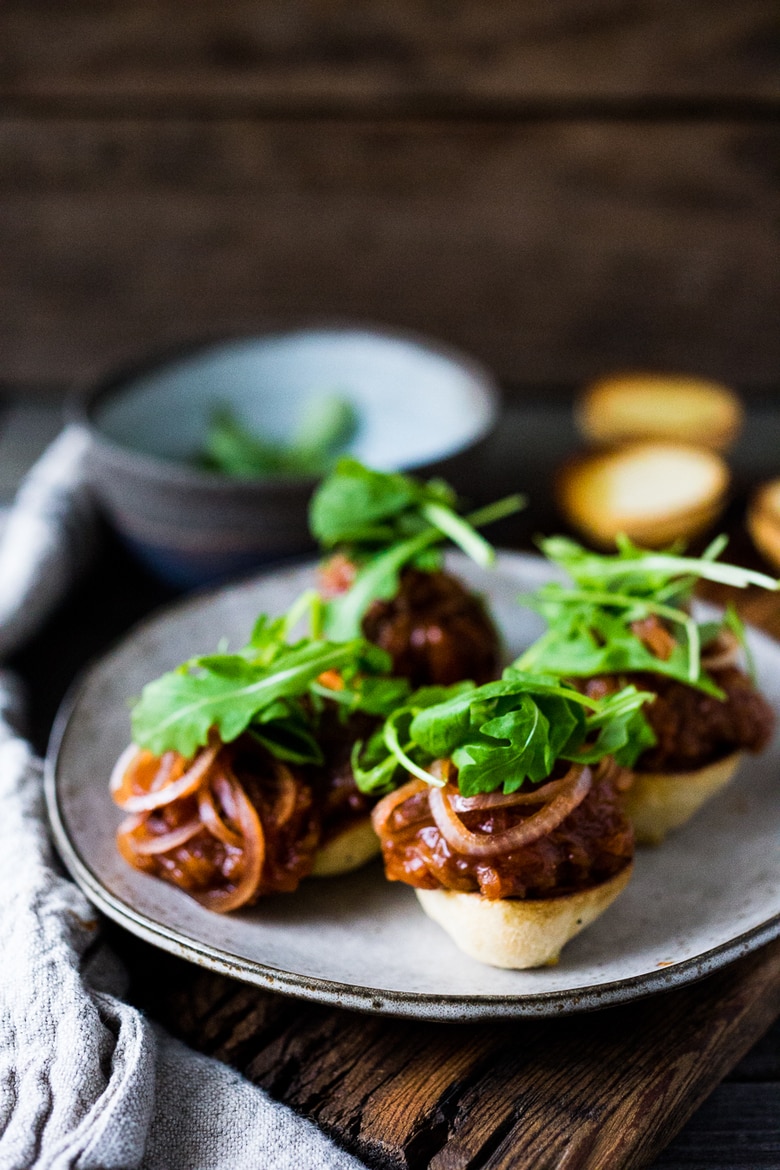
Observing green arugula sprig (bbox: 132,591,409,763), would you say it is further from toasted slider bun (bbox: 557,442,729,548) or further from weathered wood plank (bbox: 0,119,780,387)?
weathered wood plank (bbox: 0,119,780,387)

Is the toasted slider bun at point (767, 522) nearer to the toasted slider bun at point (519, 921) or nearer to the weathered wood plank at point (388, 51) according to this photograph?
the toasted slider bun at point (519, 921)

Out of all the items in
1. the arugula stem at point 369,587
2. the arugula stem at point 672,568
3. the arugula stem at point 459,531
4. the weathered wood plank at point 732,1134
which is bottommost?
the weathered wood plank at point 732,1134

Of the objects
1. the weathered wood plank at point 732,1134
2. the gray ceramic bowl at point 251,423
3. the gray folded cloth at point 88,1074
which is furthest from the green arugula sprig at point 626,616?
the gray folded cloth at point 88,1074

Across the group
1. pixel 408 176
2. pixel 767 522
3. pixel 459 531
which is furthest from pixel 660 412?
pixel 459 531

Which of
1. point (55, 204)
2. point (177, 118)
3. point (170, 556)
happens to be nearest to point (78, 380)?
point (55, 204)

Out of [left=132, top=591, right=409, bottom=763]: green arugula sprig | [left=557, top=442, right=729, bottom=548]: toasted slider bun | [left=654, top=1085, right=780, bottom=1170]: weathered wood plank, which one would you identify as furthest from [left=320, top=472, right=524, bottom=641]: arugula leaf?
[left=654, top=1085, right=780, bottom=1170]: weathered wood plank
